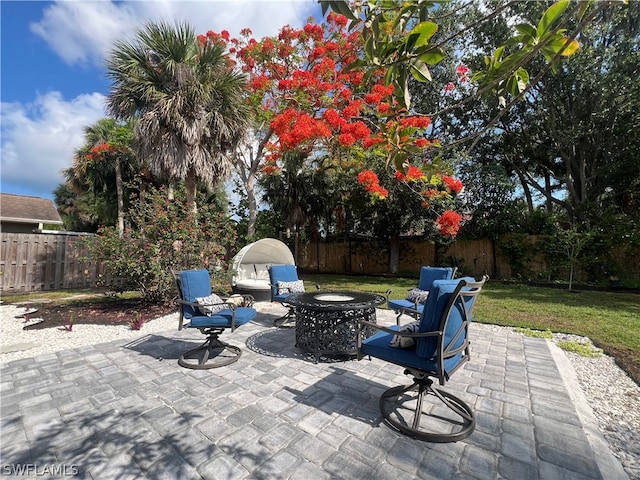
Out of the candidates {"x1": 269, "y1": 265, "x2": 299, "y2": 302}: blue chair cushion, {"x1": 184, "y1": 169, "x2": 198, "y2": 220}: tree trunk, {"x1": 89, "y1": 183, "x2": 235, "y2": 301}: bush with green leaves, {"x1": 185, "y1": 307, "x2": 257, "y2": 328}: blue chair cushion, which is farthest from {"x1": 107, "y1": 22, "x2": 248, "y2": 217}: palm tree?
{"x1": 185, "y1": 307, "x2": 257, "y2": 328}: blue chair cushion

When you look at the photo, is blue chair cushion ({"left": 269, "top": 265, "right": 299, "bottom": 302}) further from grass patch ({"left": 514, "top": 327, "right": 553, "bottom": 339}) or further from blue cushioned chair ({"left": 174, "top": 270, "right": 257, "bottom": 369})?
grass patch ({"left": 514, "top": 327, "right": 553, "bottom": 339})

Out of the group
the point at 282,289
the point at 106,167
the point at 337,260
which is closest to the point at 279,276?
the point at 282,289

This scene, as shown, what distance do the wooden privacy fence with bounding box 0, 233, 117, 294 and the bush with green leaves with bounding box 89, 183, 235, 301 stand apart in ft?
9.17

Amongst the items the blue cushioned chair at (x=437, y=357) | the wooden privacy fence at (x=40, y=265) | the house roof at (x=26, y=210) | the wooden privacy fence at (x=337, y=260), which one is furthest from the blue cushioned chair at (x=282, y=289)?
the house roof at (x=26, y=210)

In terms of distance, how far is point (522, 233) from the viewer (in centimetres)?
1145

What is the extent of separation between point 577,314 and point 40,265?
1429 centimetres

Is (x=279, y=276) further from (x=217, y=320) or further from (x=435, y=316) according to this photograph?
(x=435, y=316)

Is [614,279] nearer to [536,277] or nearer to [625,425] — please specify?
[536,277]

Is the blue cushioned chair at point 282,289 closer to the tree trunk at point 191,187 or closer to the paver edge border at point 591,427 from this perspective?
the tree trunk at point 191,187

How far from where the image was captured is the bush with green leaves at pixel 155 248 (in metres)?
6.11

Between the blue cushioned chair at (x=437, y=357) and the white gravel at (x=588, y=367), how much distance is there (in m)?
1.12

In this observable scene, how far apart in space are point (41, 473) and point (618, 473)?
383 centimetres

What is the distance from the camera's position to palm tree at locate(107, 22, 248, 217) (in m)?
6.76

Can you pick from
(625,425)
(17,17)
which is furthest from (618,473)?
(17,17)
